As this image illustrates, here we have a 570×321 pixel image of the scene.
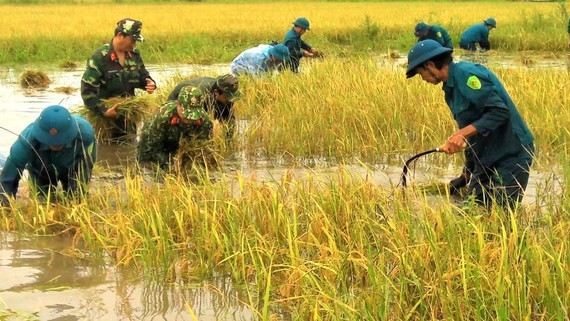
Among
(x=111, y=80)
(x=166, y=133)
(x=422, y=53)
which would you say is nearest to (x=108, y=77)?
(x=111, y=80)

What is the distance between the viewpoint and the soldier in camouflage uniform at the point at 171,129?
18.9 ft

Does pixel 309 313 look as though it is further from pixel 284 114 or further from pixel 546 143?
pixel 284 114

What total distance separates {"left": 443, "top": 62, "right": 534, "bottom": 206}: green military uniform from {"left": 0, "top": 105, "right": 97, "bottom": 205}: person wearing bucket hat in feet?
7.40

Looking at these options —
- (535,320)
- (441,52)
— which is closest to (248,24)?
(441,52)

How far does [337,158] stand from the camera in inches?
258

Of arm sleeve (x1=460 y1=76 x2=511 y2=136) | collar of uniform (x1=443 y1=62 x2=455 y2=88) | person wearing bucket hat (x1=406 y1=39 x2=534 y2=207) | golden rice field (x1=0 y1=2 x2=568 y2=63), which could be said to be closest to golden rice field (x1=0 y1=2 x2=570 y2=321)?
person wearing bucket hat (x1=406 y1=39 x2=534 y2=207)

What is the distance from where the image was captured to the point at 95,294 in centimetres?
375

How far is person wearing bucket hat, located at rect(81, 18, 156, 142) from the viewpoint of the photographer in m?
7.07

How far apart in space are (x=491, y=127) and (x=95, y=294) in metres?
2.29

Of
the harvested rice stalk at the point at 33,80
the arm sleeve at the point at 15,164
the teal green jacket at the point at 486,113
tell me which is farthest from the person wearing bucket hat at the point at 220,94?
the harvested rice stalk at the point at 33,80

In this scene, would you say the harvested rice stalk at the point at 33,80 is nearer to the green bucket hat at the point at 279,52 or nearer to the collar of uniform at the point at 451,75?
the green bucket hat at the point at 279,52

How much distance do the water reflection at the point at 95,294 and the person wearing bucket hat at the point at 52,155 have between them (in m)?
0.66

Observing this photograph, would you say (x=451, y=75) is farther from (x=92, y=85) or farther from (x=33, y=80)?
(x=33, y=80)

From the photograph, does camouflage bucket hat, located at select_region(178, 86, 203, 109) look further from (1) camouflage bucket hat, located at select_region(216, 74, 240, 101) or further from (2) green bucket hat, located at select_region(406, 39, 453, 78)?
(2) green bucket hat, located at select_region(406, 39, 453, 78)
